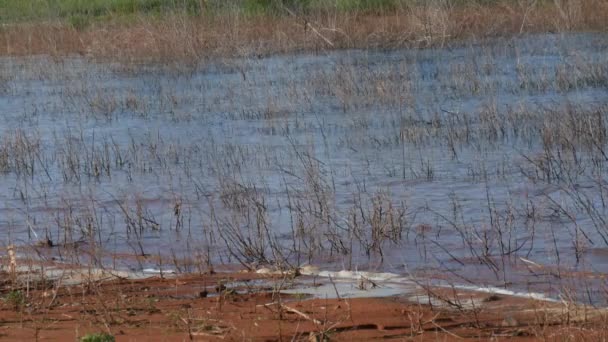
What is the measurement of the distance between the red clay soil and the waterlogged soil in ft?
2.56

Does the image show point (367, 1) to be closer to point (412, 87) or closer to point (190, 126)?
point (412, 87)

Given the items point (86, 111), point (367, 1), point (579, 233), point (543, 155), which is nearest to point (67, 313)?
point (579, 233)

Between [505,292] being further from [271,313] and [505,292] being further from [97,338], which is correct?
[97,338]

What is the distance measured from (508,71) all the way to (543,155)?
722cm

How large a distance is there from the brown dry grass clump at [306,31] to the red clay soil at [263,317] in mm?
14983

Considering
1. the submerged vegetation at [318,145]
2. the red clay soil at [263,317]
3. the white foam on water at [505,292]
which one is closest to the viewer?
the red clay soil at [263,317]

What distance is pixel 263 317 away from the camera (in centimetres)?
598

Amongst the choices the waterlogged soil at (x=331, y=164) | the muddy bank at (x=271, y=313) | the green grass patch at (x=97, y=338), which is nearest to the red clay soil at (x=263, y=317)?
the muddy bank at (x=271, y=313)

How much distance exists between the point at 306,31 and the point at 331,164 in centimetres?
1133

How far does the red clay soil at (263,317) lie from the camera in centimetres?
551

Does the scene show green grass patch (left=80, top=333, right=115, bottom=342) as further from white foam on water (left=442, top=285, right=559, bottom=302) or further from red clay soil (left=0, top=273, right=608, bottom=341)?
white foam on water (left=442, top=285, right=559, bottom=302)

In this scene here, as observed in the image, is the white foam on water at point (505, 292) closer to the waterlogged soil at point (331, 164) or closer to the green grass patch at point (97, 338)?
the waterlogged soil at point (331, 164)

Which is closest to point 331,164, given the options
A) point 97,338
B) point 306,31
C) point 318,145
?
point 318,145

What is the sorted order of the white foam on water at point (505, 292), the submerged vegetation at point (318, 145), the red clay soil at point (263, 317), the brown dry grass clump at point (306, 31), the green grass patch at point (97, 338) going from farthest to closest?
1. the brown dry grass clump at point (306, 31)
2. the submerged vegetation at point (318, 145)
3. the white foam on water at point (505, 292)
4. the red clay soil at point (263, 317)
5. the green grass patch at point (97, 338)
